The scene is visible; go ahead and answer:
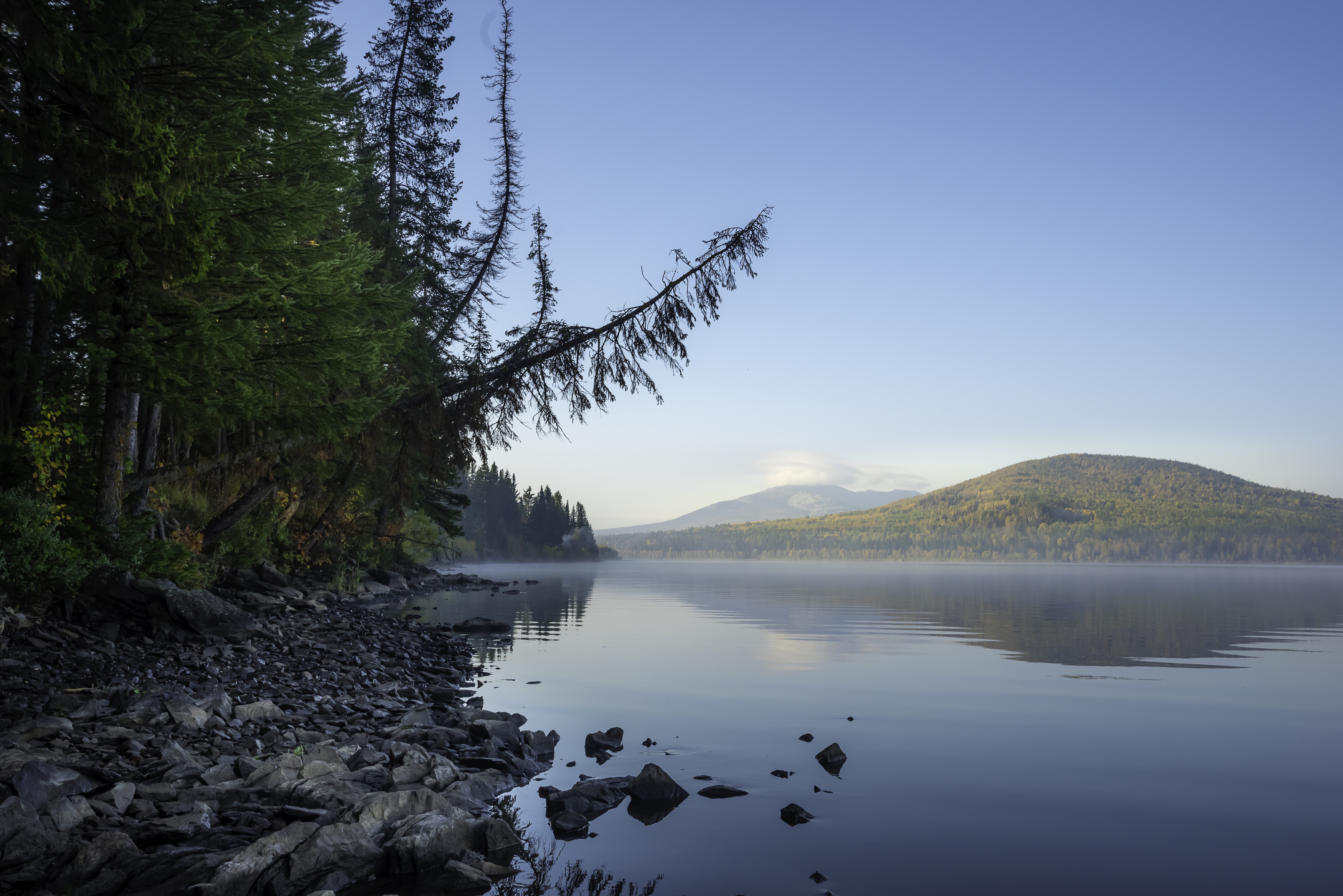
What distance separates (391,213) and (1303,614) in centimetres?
3897

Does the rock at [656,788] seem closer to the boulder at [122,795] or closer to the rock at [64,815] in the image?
the boulder at [122,795]

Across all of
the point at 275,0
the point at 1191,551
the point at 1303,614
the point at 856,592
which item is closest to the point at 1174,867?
the point at 275,0

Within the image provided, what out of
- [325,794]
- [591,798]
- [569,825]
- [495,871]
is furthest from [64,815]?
[591,798]

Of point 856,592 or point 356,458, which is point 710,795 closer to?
point 356,458

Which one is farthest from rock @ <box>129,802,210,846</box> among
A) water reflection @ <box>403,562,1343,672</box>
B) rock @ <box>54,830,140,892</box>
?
water reflection @ <box>403,562,1343,672</box>

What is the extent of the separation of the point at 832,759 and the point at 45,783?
790 cm

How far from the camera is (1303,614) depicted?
1314 inches

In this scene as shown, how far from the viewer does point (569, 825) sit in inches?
285

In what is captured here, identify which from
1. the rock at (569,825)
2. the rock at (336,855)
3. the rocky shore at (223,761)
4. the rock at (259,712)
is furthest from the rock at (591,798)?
the rock at (259,712)

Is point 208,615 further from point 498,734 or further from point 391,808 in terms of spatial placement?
point 391,808

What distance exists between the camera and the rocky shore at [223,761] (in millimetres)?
5516

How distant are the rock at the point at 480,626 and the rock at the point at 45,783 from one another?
668 inches

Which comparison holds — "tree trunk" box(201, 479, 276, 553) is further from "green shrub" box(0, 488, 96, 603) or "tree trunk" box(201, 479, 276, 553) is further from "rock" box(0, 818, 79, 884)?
"rock" box(0, 818, 79, 884)

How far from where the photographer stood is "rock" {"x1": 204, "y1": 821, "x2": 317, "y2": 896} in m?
5.21
